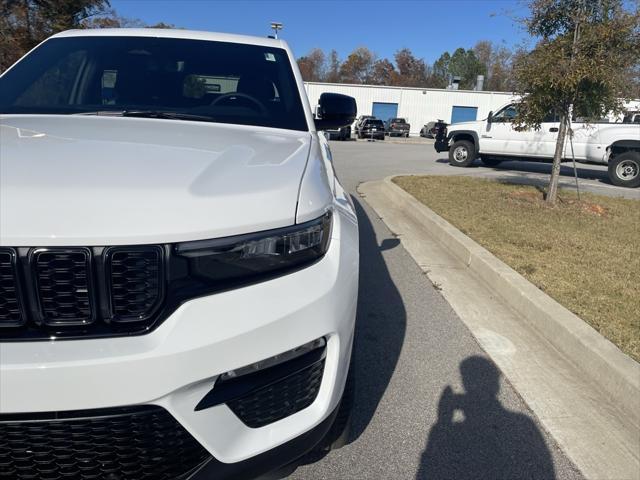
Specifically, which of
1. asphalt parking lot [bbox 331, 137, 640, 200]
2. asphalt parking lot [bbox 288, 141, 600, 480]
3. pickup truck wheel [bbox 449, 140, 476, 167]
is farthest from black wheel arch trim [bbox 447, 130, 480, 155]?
asphalt parking lot [bbox 288, 141, 600, 480]

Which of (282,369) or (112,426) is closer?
(112,426)

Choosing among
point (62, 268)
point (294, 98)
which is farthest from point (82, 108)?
point (62, 268)

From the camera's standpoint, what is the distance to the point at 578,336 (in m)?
3.11

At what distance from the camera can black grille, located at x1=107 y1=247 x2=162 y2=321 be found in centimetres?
131

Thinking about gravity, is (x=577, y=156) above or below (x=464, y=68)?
below

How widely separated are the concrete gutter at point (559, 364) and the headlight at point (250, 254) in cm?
174

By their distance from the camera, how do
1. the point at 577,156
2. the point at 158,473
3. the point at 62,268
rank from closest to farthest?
the point at 62,268 → the point at 158,473 → the point at 577,156

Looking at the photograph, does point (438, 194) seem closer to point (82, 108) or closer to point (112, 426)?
point (82, 108)

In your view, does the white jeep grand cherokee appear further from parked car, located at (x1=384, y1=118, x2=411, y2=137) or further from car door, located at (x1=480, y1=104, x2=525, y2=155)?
parked car, located at (x1=384, y1=118, x2=411, y2=137)

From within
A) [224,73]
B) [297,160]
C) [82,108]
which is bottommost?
[297,160]

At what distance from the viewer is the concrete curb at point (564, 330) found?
8.69 ft

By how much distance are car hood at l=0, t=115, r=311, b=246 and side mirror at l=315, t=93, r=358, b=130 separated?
4.67ft

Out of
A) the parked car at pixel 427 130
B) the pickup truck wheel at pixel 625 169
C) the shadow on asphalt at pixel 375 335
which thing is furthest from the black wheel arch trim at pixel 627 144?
the parked car at pixel 427 130

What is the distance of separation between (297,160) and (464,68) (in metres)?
89.9
